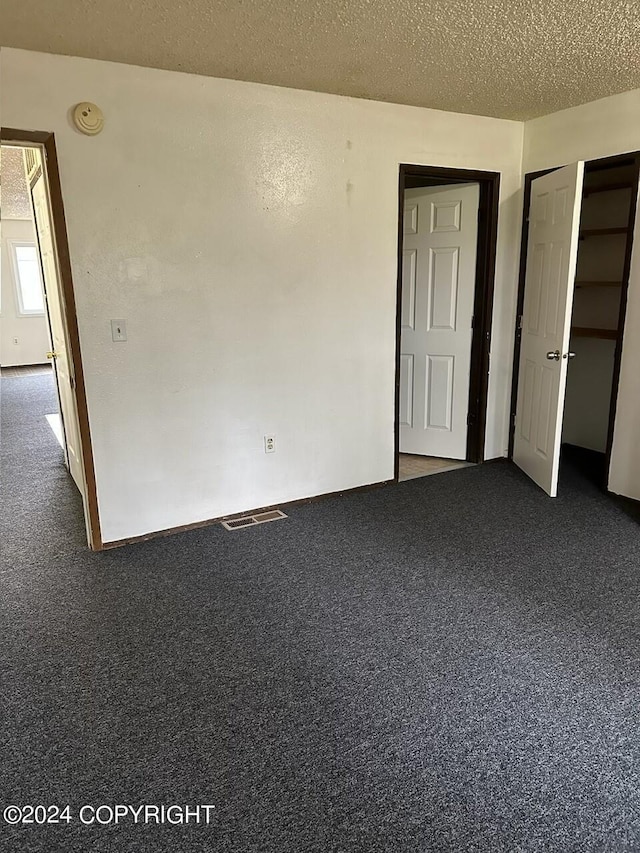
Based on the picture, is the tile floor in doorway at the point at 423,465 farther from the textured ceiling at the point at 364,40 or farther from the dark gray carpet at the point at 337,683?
the textured ceiling at the point at 364,40

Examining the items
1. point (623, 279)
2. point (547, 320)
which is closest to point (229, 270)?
point (547, 320)

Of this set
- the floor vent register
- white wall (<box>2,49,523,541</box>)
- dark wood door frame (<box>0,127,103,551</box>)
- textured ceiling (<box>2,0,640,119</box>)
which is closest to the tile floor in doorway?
white wall (<box>2,49,523,541</box>)

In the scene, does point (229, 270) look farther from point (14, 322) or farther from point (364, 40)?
point (14, 322)

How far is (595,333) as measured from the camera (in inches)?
163

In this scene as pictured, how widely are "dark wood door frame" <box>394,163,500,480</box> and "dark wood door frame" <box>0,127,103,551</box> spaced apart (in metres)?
2.00

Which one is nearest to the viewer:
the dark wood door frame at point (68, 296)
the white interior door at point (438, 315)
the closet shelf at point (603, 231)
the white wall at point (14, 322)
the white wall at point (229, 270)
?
the dark wood door frame at point (68, 296)

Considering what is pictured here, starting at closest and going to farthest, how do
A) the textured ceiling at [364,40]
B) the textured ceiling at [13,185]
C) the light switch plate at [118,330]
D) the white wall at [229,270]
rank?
the textured ceiling at [364,40]
the white wall at [229,270]
the light switch plate at [118,330]
the textured ceiling at [13,185]

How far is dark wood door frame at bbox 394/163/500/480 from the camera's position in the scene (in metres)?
3.83

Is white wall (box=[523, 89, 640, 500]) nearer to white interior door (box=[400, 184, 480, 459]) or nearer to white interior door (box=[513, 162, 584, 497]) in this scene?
white interior door (box=[513, 162, 584, 497])

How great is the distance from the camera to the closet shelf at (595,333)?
13.3 feet

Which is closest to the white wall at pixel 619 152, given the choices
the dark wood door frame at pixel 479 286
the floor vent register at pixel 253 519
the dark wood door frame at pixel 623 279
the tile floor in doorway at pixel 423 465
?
the dark wood door frame at pixel 623 279

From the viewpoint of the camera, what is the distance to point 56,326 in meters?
4.07

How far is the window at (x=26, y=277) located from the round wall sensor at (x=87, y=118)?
25.2 ft

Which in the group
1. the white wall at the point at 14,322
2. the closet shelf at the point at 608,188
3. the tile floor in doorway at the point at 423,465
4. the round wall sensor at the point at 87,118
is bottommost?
the tile floor in doorway at the point at 423,465
